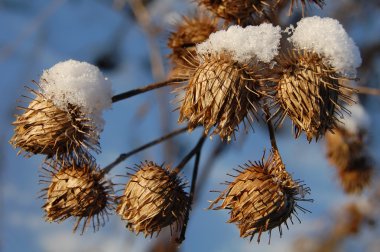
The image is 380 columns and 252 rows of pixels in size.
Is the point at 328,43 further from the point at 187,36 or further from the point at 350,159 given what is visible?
the point at 350,159

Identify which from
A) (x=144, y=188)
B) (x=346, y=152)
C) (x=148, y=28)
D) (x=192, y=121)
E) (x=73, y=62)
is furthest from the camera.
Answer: (x=148, y=28)

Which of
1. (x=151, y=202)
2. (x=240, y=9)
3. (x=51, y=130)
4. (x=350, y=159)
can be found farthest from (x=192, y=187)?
(x=350, y=159)

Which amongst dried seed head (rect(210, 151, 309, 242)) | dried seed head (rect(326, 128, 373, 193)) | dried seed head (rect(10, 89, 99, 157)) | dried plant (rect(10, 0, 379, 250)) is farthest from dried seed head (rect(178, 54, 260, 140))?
dried seed head (rect(326, 128, 373, 193))

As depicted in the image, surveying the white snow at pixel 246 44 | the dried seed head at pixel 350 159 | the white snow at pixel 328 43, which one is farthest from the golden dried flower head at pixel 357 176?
the white snow at pixel 246 44

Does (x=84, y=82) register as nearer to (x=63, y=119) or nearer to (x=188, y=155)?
(x=63, y=119)

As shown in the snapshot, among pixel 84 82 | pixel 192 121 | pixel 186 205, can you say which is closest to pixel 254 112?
pixel 192 121

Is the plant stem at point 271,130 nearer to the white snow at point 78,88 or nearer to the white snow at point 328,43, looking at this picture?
the white snow at point 328,43

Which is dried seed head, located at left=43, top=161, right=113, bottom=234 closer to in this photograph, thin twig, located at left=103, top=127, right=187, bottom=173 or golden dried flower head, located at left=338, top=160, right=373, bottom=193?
thin twig, located at left=103, top=127, right=187, bottom=173
